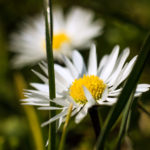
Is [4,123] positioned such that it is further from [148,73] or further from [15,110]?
[148,73]

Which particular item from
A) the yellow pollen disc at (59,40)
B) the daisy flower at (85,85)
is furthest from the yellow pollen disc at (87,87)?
the yellow pollen disc at (59,40)

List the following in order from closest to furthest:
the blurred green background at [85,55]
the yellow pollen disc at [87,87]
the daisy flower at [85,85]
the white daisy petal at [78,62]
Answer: the daisy flower at [85,85], the yellow pollen disc at [87,87], the white daisy petal at [78,62], the blurred green background at [85,55]

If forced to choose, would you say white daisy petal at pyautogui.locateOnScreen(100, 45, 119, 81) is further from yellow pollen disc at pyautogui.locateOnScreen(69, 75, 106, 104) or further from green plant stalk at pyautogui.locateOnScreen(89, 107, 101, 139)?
green plant stalk at pyautogui.locateOnScreen(89, 107, 101, 139)

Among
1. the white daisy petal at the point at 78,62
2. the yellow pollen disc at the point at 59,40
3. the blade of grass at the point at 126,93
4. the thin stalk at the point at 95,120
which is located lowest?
the thin stalk at the point at 95,120

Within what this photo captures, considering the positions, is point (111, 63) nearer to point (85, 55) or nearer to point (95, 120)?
point (95, 120)

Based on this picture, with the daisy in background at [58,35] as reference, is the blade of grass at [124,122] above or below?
below

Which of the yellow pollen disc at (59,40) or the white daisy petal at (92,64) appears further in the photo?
the yellow pollen disc at (59,40)

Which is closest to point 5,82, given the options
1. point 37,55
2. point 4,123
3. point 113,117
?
point 37,55

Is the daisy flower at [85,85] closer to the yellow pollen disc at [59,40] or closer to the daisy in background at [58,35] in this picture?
the daisy in background at [58,35]
